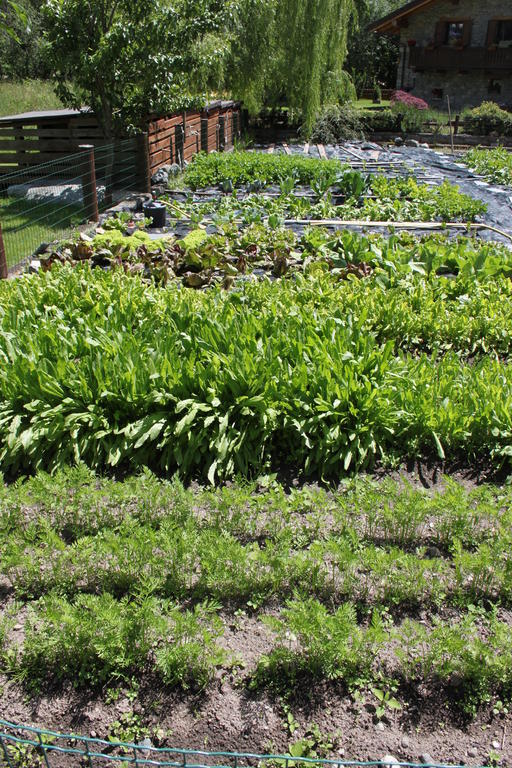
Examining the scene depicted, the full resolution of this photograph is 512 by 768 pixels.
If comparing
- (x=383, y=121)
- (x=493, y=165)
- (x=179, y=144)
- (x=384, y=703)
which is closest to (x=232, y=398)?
(x=384, y=703)

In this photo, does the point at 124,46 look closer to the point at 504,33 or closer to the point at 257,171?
the point at 257,171

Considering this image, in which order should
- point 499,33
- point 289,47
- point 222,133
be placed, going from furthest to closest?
1. point 499,33
2. point 289,47
3. point 222,133

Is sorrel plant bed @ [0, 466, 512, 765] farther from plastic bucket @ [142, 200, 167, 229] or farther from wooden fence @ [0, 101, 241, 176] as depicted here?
wooden fence @ [0, 101, 241, 176]

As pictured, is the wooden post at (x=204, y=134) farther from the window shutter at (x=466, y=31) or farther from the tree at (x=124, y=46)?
the window shutter at (x=466, y=31)

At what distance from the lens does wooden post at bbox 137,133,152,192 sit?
38.1 ft

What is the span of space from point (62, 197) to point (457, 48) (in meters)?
27.3

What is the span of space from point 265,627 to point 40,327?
2892mm

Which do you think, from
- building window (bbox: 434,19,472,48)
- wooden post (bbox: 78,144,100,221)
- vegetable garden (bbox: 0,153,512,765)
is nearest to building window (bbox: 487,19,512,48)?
building window (bbox: 434,19,472,48)

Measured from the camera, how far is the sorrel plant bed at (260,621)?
251 centimetres

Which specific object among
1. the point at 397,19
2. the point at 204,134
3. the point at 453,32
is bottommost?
the point at 204,134

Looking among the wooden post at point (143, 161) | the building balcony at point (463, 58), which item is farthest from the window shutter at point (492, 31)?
the wooden post at point (143, 161)

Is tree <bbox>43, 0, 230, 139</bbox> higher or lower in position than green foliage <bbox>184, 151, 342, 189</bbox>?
higher

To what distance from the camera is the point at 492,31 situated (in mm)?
31172

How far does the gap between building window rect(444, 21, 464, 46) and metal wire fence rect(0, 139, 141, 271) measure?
25545 millimetres
